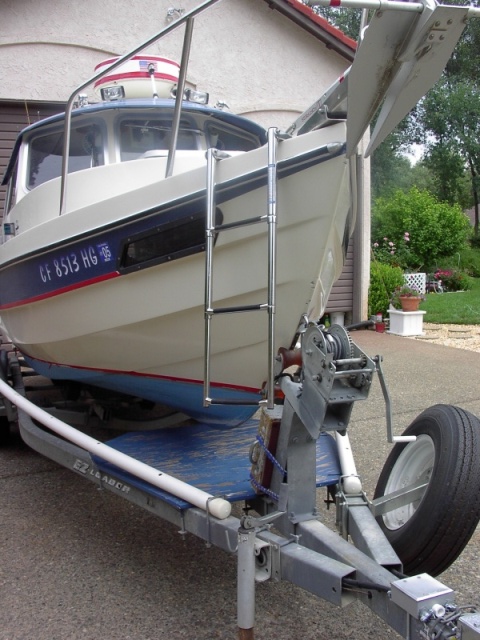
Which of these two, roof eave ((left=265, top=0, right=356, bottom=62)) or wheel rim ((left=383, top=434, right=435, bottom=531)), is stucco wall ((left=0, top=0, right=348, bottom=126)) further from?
wheel rim ((left=383, top=434, right=435, bottom=531))

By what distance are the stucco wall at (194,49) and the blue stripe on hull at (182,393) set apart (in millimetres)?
5333

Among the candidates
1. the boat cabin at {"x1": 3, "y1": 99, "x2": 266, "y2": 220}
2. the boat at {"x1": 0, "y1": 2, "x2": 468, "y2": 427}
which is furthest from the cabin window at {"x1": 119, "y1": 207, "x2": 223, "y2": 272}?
the boat cabin at {"x1": 3, "y1": 99, "x2": 266, "y2": 220}

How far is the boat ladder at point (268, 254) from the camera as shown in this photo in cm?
249

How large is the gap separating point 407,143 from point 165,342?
31459 mm

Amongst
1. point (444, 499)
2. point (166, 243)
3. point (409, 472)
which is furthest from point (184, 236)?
point (444, 499)

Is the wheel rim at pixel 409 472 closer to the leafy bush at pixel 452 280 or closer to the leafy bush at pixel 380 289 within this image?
the leafy bush at pixel 380 289

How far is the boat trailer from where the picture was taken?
1.90 m

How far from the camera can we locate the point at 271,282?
249cm

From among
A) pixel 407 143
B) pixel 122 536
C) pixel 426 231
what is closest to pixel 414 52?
pixel 122 536

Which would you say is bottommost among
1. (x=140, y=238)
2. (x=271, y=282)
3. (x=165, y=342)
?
(x=165, y=342)

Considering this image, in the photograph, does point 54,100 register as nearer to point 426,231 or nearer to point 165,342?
point 165,342

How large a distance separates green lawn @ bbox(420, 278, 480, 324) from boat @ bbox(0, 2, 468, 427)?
7800 mm

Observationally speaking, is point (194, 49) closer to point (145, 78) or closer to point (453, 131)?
point (145, 78)

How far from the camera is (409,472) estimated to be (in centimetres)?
281
